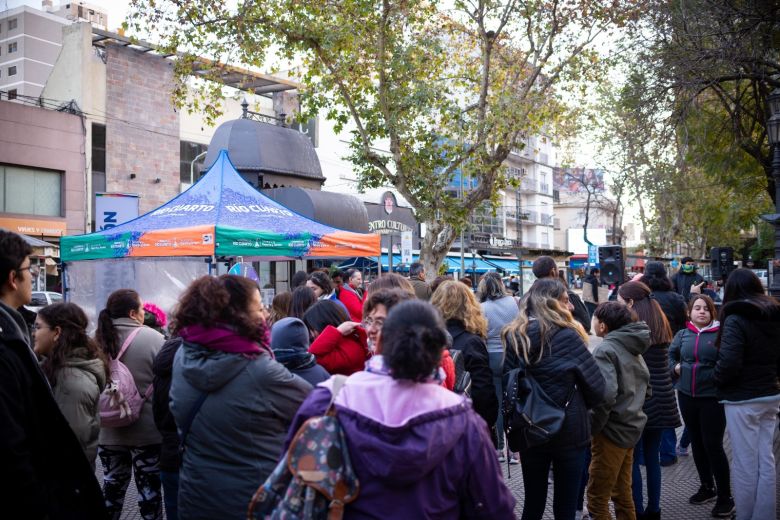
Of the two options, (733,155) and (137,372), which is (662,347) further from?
(733,155)

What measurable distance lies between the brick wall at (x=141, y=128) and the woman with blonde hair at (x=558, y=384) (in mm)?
24772

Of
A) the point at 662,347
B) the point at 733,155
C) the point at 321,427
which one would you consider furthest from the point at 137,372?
the point at 733,155

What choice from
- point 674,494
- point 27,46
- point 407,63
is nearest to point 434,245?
point 407,63

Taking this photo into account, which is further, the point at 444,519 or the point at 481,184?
the point at 481,184

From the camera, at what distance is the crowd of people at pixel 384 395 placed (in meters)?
2.23

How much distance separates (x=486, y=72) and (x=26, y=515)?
12272mm

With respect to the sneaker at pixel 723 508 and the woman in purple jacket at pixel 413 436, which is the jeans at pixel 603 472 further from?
the woman in purple jacket at pixel 413 436

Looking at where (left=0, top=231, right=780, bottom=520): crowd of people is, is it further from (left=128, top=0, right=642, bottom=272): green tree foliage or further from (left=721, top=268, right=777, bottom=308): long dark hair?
(left=128, top=0, right=642, bottom=272): green tree foliage

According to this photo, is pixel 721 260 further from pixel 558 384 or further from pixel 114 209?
pixel 558 384

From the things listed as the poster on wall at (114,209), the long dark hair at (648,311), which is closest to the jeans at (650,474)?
the long dark hair at (648,311)

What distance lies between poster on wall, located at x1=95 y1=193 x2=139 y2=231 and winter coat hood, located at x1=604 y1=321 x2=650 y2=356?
11138 mm

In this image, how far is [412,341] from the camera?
7.18 ft

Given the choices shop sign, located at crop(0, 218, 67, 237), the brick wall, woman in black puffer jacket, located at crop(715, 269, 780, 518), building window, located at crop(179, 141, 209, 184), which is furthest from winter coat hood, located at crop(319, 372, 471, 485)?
building window, located at crop(179, 141, 209, 184)

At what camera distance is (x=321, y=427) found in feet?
7.22
